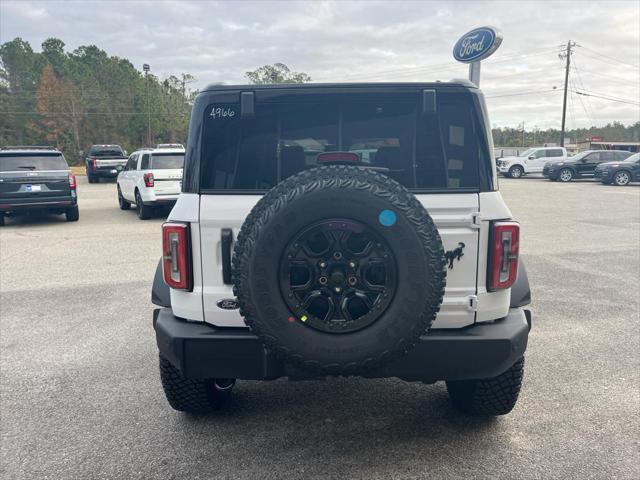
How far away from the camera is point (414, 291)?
2.26 m

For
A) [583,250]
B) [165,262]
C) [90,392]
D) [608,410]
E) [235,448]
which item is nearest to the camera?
[165,262]

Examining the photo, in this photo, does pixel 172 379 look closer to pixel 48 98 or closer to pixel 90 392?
pixel 90 392

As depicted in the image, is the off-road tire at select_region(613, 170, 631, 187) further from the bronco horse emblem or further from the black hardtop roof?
the bronco horse emblem

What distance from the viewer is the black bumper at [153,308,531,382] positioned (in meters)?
2.57

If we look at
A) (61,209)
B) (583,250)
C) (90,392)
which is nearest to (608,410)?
(90,392)

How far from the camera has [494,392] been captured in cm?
307

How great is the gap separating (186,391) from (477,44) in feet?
37.7

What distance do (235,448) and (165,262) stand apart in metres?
1.16

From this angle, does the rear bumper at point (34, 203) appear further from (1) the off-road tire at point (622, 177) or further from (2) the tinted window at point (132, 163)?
(1) the off-road tire at point (622, 177)

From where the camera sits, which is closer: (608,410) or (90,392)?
(608,410)

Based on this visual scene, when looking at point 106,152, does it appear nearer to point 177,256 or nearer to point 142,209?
point 142,209

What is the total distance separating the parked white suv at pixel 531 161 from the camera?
1211 inches

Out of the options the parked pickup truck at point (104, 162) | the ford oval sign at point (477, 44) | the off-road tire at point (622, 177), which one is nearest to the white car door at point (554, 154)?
the off-road tire at point (622, 177)

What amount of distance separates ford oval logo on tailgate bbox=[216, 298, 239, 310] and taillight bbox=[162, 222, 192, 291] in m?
0.19
